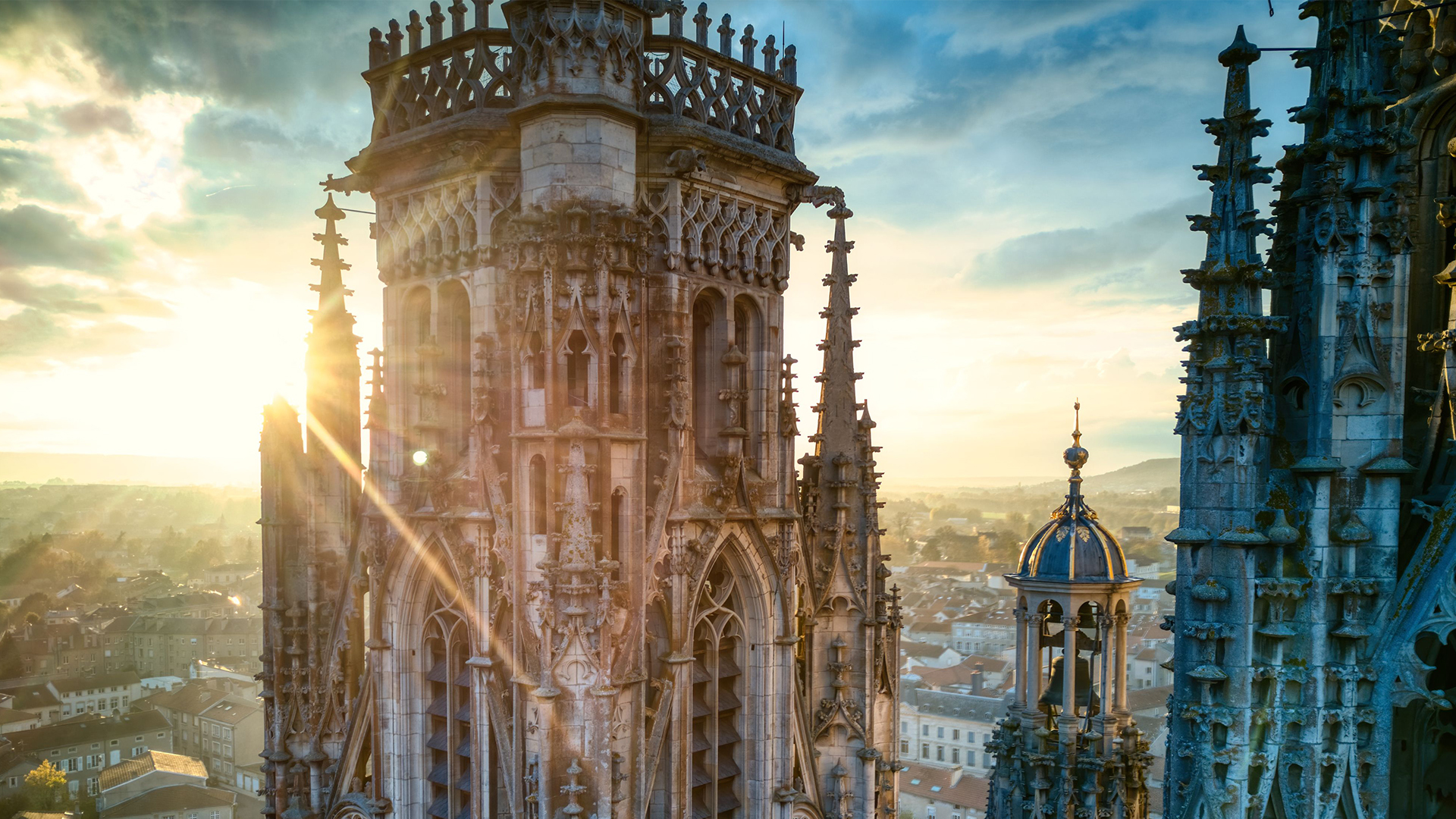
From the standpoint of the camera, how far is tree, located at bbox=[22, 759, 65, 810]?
196 ft

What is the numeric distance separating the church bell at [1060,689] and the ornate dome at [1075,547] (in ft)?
7.51

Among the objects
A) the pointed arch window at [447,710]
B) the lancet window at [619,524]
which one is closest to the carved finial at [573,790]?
the lancet window at [619,524]

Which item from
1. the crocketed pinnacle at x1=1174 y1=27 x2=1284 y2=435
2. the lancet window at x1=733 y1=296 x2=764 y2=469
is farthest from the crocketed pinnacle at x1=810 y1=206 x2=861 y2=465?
the crocketed pinnacle at x1=1174 y1=27 x2=1284 y2=435

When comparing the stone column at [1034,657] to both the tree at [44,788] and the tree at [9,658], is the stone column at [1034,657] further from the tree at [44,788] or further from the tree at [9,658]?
the tree at [9,658]

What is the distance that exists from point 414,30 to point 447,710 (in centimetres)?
1244

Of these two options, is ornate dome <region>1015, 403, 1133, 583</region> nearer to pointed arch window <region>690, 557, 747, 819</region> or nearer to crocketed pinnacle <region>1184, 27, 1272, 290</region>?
pointed arch window <region>690, 557, 747, 819</region>

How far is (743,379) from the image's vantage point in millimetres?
17750

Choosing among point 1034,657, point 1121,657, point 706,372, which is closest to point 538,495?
point 706,372

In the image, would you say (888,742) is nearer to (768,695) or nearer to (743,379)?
(768,695)

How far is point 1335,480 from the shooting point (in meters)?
11.2

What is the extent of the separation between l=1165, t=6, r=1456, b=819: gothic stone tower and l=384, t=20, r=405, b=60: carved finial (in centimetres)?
1420

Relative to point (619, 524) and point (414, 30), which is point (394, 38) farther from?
point (619, 524)

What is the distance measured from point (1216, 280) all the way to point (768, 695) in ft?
34.2

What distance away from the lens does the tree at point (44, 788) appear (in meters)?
59.8
